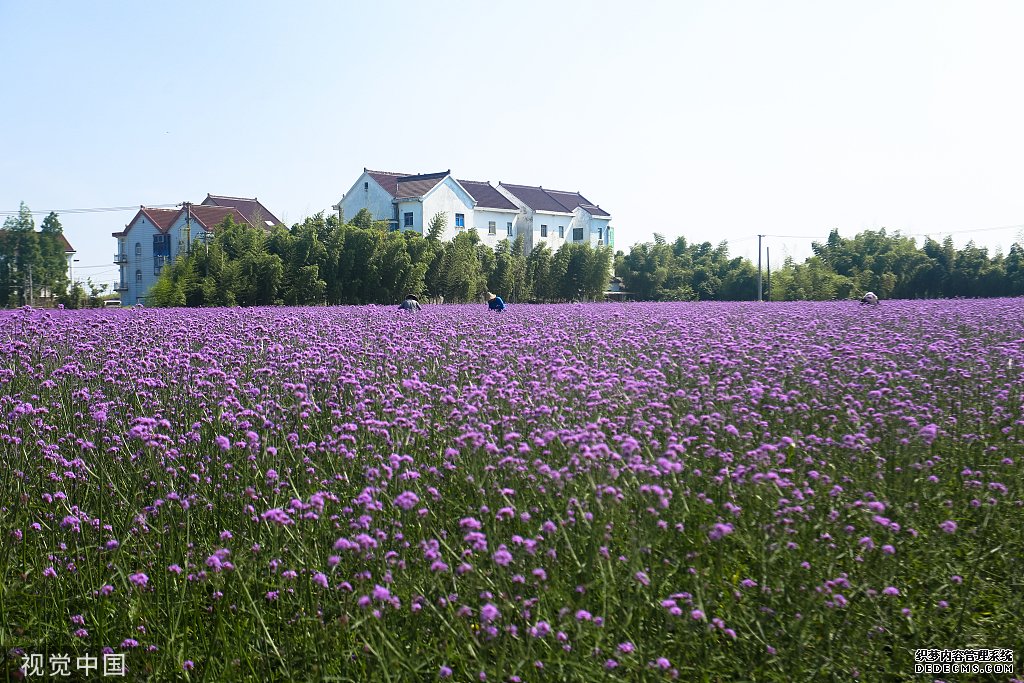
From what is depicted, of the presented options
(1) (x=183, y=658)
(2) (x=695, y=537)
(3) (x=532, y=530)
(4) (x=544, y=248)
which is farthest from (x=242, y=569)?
(4) (x=544, y=248)

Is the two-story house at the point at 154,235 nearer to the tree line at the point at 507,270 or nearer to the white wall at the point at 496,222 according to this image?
the tree line at the point at 507,270

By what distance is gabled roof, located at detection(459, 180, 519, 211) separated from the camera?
4888 centimetres

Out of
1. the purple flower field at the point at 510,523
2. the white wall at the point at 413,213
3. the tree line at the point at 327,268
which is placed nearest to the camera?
the purple flower field at the point at 510,523

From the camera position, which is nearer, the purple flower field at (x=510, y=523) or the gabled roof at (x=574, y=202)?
the purple flower field at (x=510, y=523)

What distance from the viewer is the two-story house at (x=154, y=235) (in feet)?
170

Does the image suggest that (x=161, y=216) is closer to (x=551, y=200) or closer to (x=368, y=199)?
(x=368, y=199)

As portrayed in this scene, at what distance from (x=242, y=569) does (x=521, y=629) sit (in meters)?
1.13

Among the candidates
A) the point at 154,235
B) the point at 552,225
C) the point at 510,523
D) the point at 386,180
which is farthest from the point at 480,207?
the point at 510,523

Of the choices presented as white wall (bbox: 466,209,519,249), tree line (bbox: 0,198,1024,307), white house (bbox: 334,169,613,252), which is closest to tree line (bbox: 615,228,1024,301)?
tree line (bbox: 0,198,1024,307)

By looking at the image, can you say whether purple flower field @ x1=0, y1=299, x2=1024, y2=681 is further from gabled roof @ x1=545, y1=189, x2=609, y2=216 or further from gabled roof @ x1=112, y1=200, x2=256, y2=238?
gabled roof @ x1=545, y1=189, x2=609, y2=216

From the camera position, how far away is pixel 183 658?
275 centimetres

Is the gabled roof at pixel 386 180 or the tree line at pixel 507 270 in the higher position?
the gabled roof at pixel 386 180

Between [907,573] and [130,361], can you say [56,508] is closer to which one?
[130,361]

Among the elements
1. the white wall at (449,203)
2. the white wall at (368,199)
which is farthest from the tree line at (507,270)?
the white wall at (368,199)
